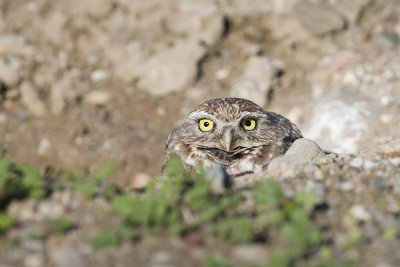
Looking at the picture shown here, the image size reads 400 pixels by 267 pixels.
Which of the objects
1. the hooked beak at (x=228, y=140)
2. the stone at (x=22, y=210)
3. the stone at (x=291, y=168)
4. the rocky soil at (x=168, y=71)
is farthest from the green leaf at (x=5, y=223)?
the rocky soil at (x=168, y=71)

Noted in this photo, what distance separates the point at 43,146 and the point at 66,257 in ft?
16.3

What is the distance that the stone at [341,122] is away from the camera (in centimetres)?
669

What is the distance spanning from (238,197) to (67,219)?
0.91m

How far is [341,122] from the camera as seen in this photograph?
22.4ft

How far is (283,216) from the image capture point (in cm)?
275

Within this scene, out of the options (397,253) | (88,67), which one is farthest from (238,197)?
(88,67)

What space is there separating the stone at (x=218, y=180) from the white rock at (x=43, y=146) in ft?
14.8

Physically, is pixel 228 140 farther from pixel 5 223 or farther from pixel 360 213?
pixel 5 223

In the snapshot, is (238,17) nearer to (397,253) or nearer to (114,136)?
(114,136)

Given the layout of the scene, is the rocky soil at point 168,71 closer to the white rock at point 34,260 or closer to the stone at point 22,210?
the stone at point 22,210

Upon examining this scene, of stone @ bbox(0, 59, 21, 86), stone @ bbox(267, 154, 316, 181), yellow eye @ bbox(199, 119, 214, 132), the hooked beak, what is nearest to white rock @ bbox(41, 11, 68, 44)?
stone @ bbox(0, 59, 21, 86)

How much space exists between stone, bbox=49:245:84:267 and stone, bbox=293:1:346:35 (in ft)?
20.7

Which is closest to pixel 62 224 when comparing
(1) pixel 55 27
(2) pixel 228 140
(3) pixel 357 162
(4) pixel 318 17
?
(3) pixel 357 162

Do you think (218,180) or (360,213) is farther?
(218,180)
